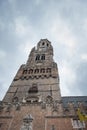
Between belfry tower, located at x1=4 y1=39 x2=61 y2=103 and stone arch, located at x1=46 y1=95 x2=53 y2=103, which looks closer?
stone arch, located at x1=46 y1=95 x2=53 y2=103

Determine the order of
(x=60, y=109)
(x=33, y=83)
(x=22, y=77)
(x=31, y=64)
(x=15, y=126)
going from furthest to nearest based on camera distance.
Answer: (x=31, y=64) < (x=22, y=77) < (x=33, y=83) < (x=60, y=109) < (x=15, y=126)

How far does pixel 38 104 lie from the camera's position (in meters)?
21.4

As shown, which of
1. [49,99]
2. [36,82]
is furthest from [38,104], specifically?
[36,82]

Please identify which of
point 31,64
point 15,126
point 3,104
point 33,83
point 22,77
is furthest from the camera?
point 31,64

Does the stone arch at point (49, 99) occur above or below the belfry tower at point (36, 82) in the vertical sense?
below

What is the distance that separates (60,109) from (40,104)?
106 inches

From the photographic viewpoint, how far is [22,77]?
28.1 metres

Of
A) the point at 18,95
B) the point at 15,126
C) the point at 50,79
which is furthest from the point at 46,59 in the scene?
the point at 15,126

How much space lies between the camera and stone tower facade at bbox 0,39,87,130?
18547 millimetres

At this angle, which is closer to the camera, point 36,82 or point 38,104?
point 38,104

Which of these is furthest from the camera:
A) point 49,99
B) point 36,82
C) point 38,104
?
point 36,82

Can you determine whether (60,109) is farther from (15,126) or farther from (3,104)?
(3,104)

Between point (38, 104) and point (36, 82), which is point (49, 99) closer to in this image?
point (38, 104)

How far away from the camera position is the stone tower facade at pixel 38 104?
18.5m
